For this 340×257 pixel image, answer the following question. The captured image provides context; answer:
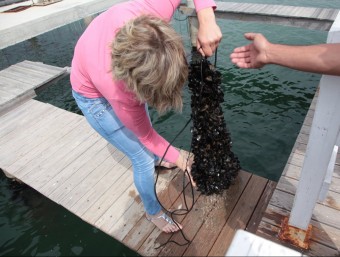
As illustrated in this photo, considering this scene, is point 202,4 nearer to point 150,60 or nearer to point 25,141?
point 150,60

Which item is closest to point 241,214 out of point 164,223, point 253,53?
point 164,223

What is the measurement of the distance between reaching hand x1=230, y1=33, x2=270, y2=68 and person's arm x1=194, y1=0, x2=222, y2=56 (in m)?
0.15

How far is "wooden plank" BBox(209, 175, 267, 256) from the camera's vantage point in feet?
8.33

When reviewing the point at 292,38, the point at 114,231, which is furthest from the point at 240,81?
the point at 114,231

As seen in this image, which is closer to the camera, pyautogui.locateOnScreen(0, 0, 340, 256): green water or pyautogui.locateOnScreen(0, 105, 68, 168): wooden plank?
pyautogui.locateOnScreen(0, 0, 340, 256): green water

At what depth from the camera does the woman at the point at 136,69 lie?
1.43 m

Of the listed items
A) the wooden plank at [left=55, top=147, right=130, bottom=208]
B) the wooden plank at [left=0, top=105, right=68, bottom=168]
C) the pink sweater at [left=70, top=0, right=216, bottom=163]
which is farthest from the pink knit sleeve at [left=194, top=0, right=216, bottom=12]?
the wooden plank at [left=0, top=105, right=68, bottom=168]

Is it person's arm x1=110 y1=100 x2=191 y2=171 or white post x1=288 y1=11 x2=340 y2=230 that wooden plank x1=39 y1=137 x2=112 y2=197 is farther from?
white post x1=288 y1=11 x2=340 y2=230

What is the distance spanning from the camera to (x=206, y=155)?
2.60 m

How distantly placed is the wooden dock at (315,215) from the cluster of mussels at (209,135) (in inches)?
19.8

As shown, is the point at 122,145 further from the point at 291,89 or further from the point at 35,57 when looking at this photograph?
the point at 35,57

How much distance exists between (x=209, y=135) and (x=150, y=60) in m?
1.21

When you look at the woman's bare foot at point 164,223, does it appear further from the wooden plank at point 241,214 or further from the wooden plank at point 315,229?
the wooden plank at point 315,229

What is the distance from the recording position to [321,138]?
5.37 feet
